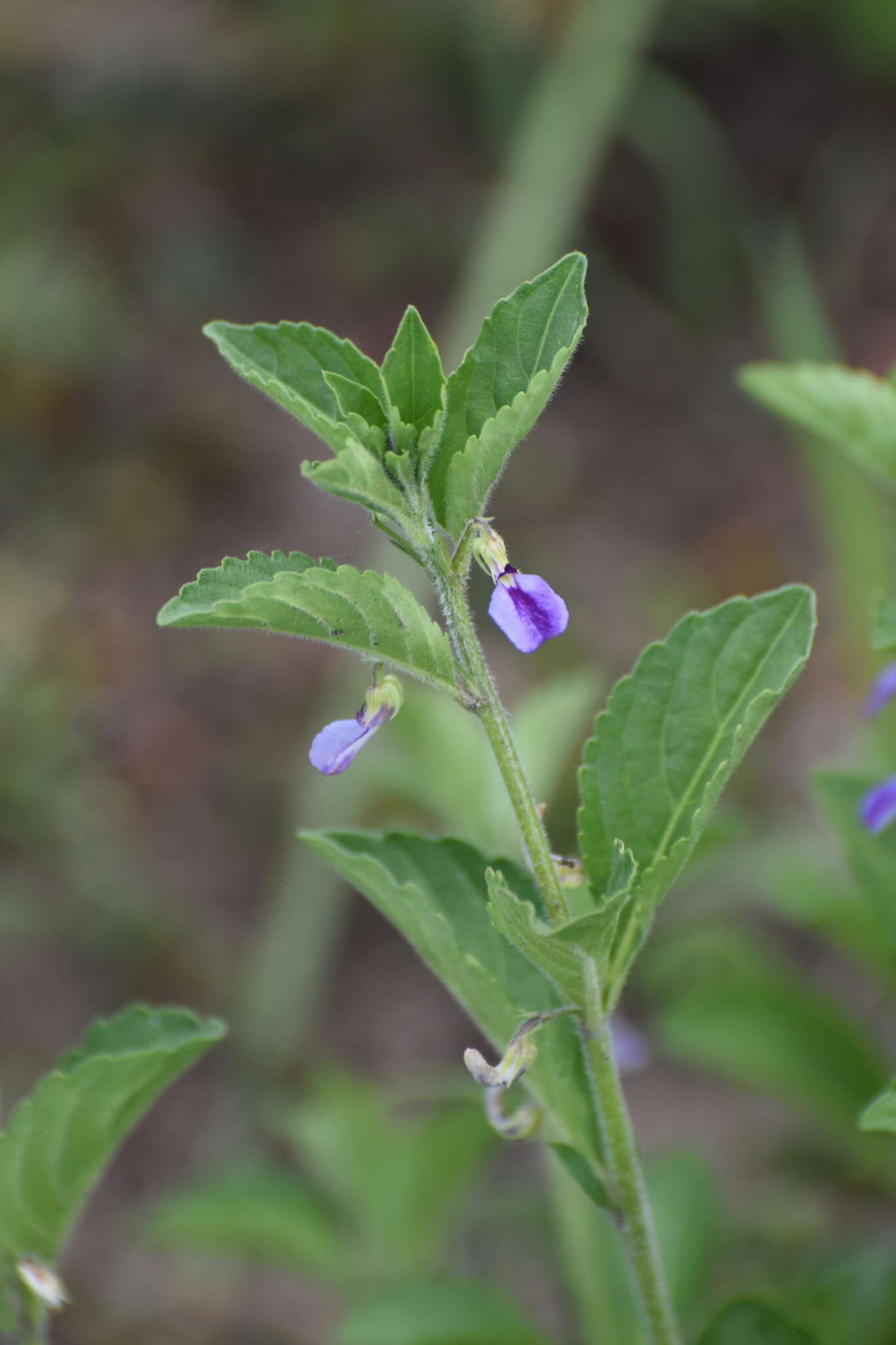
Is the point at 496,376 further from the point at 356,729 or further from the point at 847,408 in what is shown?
the point at 847,408

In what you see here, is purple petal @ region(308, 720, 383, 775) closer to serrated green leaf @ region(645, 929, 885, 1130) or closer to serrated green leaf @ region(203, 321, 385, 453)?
serrated green leaf @ region(203, 321, 385, 453)

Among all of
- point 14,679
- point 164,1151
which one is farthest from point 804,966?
point 14,679

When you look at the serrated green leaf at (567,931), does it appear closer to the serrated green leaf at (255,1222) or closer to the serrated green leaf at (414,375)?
the serrated green leaf at (414,375)

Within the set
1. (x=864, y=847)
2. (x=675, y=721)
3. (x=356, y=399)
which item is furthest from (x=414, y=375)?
(x=864, y=847)

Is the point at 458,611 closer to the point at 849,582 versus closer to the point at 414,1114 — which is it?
the point at 849,582

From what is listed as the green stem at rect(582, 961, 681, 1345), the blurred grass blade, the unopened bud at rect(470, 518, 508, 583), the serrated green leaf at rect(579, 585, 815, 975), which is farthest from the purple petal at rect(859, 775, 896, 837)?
the blurred grass blade

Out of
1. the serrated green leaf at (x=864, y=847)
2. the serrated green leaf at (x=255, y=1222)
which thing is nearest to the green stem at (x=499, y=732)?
the serrated green leaf at (x=864, y=847)

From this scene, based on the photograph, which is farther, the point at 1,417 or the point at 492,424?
the point at 1,417
